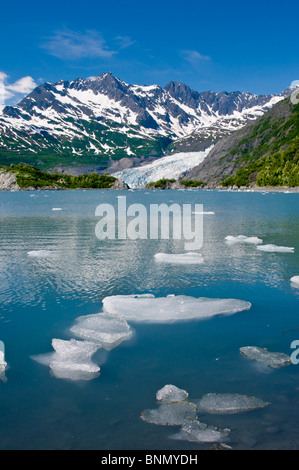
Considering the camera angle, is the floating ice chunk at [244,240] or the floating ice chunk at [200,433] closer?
the floating ice chunk at [200,433]

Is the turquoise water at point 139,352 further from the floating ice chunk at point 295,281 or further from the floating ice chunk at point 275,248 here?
the floating ice chunk at point 275,248

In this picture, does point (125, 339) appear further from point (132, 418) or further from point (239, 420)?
point (239, 420)

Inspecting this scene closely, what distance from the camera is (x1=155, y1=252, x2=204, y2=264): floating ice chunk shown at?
76.2 feet

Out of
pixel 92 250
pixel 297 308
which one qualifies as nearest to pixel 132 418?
pixel 297 308

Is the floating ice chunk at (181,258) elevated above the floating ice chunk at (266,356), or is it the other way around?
the floating ice chunk at (181,258)

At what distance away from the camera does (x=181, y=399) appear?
27.5 ft

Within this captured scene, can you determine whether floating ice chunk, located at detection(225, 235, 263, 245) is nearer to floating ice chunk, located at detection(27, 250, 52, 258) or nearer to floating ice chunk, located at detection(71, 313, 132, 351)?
floating ice chunk, located at detection(27, 250, 52, 258)

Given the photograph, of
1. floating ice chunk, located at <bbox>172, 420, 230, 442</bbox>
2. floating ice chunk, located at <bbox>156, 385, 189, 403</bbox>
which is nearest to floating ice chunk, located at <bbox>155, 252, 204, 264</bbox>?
floating ice chunk, located at <bbox>156, 385, 189, 403</bbox>

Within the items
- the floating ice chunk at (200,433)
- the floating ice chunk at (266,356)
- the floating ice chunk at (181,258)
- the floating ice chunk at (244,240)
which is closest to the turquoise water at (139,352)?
the floating ice chunk at (200,433)

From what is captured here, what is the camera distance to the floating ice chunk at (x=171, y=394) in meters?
8.37

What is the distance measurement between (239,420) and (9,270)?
16.7 meters

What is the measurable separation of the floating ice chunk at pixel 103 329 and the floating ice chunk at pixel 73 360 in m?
0.65

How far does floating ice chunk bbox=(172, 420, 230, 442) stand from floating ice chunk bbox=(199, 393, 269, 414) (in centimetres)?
57

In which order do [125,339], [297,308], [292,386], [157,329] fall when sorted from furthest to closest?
[297,308]
[157,329]
[125,339]
[292,386]
